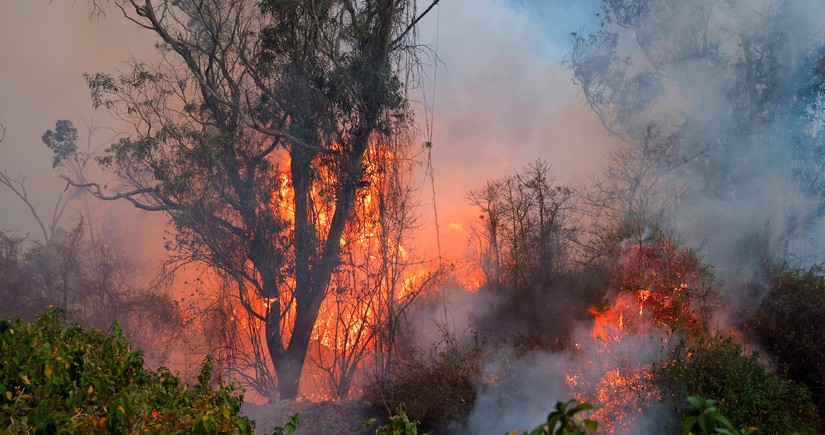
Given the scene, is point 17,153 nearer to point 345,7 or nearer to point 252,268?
point 252,268

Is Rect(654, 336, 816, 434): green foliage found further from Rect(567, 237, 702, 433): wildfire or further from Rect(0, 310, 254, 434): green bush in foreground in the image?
Rect(0, 310, 254, 434): green bush in foreground

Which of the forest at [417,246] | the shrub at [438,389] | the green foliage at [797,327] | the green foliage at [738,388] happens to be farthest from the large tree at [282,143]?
the green foliage at [797,327]

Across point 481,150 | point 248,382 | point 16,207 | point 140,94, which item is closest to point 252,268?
point 248,382

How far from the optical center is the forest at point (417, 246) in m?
9.53

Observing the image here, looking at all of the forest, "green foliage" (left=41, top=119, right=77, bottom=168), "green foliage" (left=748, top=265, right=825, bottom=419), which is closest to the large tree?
the forest

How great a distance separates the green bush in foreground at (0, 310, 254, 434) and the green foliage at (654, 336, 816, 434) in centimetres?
698

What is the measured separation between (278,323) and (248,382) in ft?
4.56

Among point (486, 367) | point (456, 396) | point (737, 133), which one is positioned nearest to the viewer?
point (456, 396)

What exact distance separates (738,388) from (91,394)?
8.08m

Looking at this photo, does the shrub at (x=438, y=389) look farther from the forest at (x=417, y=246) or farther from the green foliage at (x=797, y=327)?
the green foliage at (x=797, y=327)

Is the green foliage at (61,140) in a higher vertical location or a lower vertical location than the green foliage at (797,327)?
higher

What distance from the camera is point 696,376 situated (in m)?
9.12

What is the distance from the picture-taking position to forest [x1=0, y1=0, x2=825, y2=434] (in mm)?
9531

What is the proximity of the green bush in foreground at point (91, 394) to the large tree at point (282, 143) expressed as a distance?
1013 cm
